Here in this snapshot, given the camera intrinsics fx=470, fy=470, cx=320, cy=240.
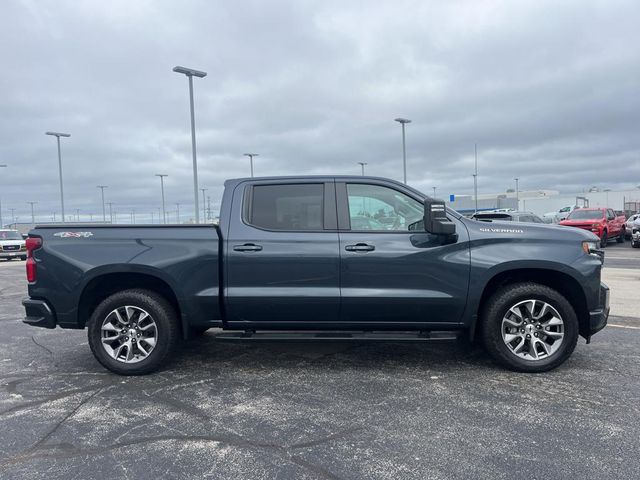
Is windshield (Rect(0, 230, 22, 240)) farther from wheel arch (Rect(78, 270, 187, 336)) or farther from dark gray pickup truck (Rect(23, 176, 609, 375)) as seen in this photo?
wheel arch (Rect(78, 270, 187, 336))

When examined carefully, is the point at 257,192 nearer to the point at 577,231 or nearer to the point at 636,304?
the point at 577,231

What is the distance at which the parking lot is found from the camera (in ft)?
9.62

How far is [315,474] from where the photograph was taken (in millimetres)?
2824

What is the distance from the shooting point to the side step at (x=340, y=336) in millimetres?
4371

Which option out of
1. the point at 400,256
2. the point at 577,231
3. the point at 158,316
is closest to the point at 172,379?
the point at 158,316

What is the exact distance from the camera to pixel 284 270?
4.45 metres

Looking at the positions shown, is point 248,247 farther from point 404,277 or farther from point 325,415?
point 325,415

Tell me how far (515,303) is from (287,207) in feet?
7.75

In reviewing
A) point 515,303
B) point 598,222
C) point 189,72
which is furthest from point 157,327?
point 598,222

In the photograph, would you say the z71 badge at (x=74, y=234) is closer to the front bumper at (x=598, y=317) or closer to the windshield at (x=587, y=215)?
the front bumper at (x=598, y=317)

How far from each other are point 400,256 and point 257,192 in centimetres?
157

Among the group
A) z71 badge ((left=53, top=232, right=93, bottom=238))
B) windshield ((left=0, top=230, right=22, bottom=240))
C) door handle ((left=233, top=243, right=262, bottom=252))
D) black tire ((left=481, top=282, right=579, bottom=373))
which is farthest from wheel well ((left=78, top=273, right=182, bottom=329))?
windshield ((left=0, top=230, right=22, bottom=240))

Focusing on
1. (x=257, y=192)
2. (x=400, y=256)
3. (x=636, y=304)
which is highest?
(x=257, y=192)

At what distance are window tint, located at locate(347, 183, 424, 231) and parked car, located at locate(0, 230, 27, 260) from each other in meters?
23.2
